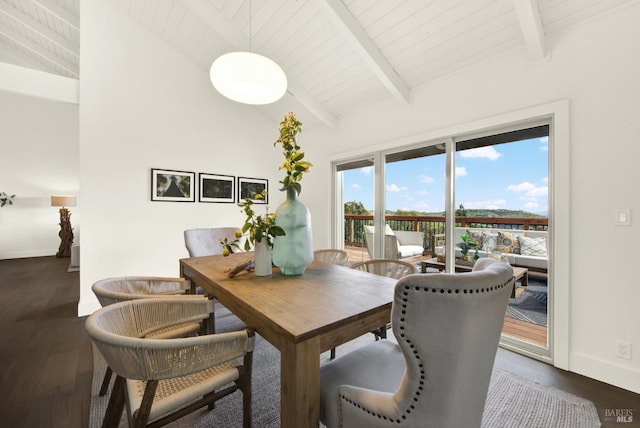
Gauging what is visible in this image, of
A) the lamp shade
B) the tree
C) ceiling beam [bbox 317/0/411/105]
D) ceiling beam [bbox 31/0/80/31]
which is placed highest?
ceiling beam [bbox 31/0/80/31]

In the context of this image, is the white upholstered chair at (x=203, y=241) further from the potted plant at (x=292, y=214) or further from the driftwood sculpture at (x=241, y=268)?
the potted plant at (x=292, y=214)

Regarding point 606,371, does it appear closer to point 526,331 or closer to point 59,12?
point 526,331

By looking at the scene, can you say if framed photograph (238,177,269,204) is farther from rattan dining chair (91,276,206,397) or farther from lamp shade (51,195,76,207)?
lamp shade (51,195,76,207)

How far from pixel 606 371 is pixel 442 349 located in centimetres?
212

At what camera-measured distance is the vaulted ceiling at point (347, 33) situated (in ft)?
6.63

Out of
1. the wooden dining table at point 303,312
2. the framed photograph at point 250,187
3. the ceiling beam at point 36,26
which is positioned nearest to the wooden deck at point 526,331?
the wooden dining table at point 303,312

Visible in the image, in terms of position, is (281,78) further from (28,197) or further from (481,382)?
(28,197)

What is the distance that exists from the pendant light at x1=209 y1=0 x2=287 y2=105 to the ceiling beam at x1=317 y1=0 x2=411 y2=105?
0.95 metres

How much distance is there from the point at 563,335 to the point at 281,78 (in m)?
2.73

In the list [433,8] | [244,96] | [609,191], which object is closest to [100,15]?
[244,96]

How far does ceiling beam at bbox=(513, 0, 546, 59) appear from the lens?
1802 mm

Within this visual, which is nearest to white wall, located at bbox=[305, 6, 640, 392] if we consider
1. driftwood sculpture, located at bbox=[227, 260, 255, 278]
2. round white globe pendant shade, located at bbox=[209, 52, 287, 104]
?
round white globe pendant shade, located at bbox=[209, 52, 287, 104]

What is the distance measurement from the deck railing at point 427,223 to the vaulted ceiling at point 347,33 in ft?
4.19

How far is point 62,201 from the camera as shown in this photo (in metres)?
5.98
